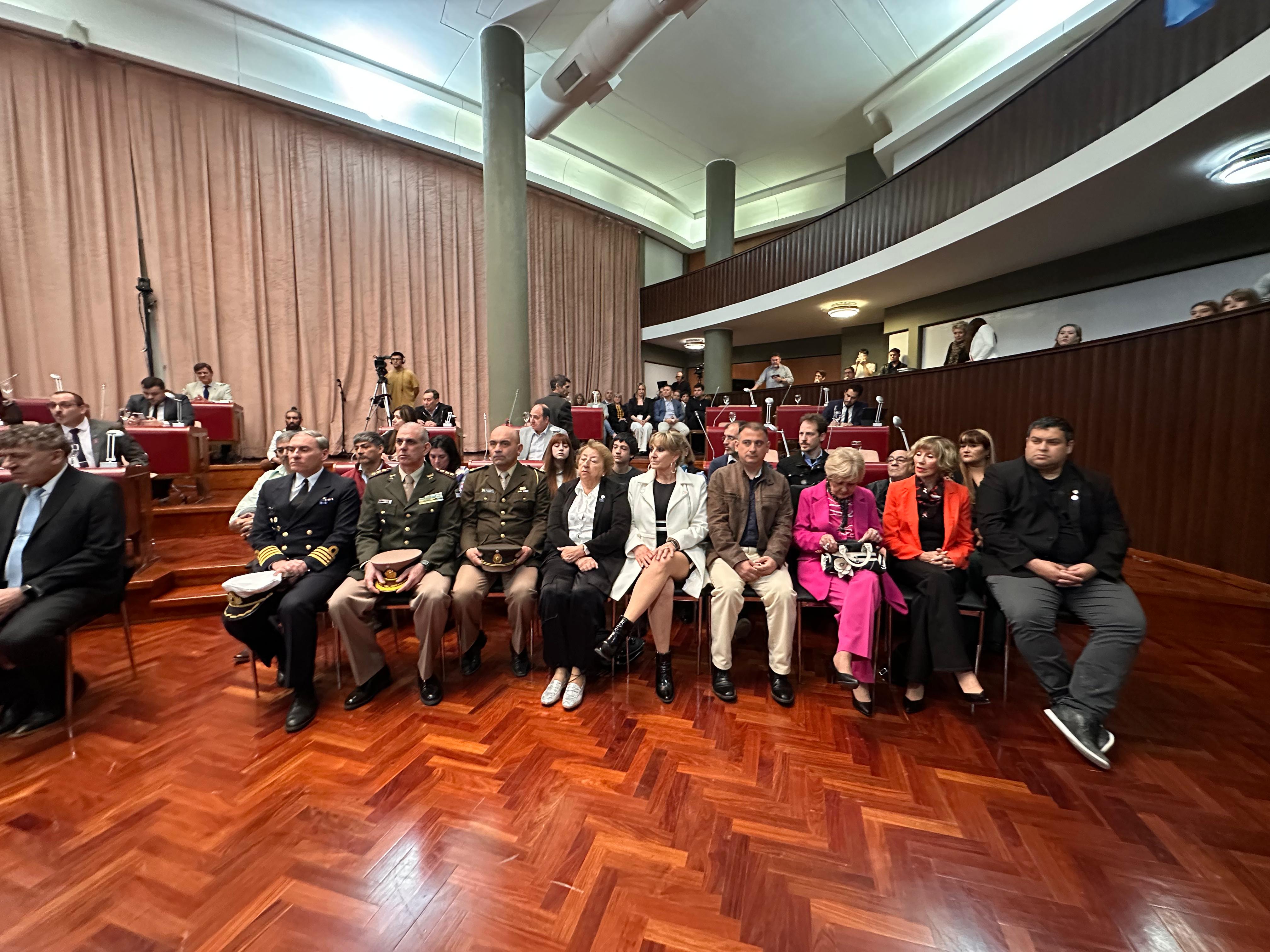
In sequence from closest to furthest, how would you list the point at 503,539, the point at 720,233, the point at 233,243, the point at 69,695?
1. the point at 69,695
2. the point at 503,539
3. the point at 233,243
4. the point at 720,233

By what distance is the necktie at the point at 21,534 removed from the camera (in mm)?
1999

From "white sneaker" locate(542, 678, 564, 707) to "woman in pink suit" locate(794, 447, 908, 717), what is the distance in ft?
3.97

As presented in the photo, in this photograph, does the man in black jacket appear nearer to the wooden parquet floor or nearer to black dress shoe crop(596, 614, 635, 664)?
the wooden parquet floor

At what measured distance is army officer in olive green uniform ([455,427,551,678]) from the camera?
238 cm

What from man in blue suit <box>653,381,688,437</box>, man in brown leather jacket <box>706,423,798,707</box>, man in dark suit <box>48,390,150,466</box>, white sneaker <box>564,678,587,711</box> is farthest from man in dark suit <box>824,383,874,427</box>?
man in dark suit <box>48,390,150,466</box>

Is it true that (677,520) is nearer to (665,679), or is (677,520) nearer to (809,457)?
(665,679)

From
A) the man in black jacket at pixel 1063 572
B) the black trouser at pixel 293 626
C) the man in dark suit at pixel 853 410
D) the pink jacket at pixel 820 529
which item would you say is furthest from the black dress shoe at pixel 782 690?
the man in dark suit at pixel 853 410

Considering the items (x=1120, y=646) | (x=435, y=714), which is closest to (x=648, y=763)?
(x=435, y=714)

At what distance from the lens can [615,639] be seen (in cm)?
225

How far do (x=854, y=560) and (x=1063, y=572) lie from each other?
2.56ft

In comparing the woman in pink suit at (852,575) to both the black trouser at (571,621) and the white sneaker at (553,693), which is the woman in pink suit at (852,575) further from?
the white sneaker at (553,693)

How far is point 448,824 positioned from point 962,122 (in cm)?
1013

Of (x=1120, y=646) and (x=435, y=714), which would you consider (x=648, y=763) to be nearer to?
(x=435, y=714)

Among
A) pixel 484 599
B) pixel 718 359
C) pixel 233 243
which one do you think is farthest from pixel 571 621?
pixel 718 359
